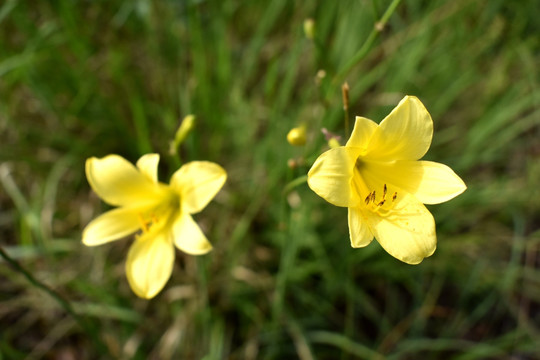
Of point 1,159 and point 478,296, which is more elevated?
point 1,159

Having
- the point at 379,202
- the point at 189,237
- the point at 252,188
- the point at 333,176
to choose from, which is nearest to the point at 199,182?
the point at 189,237

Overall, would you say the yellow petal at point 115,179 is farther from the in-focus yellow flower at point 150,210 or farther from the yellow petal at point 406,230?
the yellow petal at point 406,230

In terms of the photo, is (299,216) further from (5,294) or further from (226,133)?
(5,294)

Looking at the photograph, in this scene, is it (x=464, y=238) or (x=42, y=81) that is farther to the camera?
(x=464, y=238)

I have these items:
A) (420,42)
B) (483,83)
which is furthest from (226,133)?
(483,83)

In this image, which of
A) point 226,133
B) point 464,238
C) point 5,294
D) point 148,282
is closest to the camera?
point 148,282

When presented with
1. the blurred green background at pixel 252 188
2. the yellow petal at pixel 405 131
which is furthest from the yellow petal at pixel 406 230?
the blurred green background at pixel 252 188
